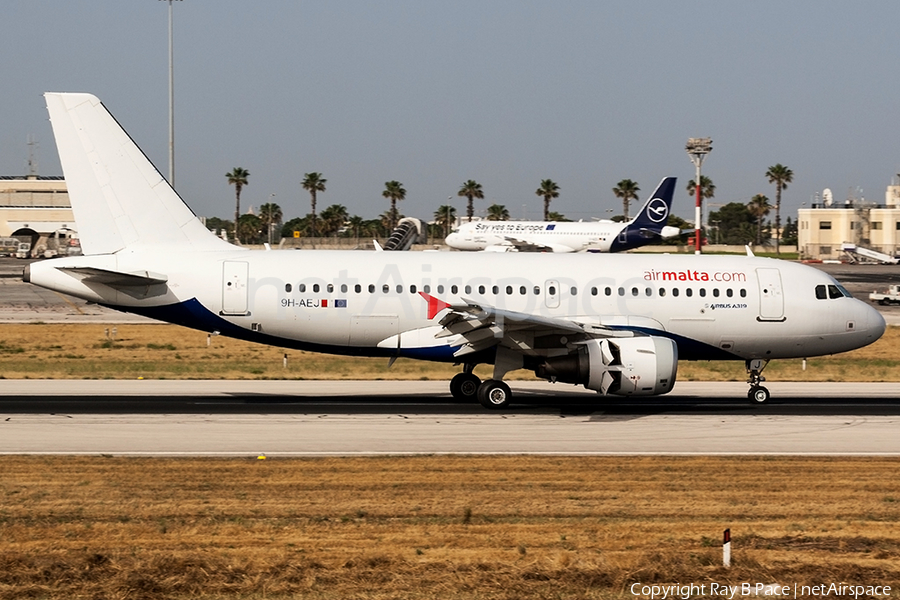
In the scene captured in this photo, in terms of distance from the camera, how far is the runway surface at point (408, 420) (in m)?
21.0

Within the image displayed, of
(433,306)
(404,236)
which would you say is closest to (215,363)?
(433,306)

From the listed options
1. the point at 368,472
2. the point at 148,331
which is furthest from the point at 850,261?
the point at 368,472

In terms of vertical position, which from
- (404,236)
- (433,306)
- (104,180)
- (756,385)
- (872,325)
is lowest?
(756,385)

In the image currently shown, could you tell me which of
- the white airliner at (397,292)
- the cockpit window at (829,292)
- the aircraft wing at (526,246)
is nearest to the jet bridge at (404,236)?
the aircraft wing at (526,246)

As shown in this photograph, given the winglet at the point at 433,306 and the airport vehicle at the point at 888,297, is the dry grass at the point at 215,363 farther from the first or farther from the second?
the airport vehicle at the point at 888,297

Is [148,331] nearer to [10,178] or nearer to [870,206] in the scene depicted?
[870,206]

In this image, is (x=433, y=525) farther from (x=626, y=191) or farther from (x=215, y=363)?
(x=626, y=191)

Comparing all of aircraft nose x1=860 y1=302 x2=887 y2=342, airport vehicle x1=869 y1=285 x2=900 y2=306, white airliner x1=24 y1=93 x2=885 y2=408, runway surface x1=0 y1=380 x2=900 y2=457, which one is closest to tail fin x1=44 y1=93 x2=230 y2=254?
white airliner x1=24 y1=93 x2=885 y2=408

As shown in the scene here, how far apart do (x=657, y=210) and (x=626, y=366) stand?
64.3 meters

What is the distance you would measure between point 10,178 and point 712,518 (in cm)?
20063

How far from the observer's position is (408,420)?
80.6 feet

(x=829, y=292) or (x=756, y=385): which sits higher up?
(x=829, y=292)

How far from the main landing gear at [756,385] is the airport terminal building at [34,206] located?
14550 centimetres

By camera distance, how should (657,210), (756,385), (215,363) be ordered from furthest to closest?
(657,210), (215,363), (756,385)
